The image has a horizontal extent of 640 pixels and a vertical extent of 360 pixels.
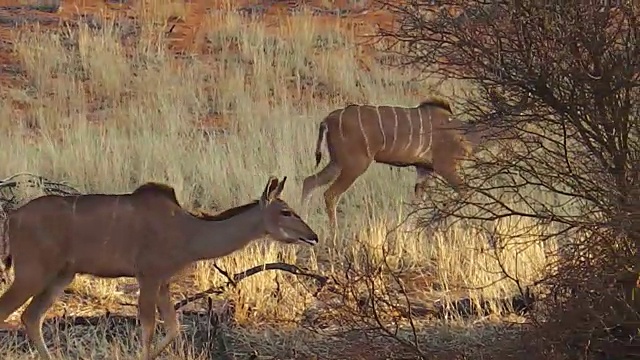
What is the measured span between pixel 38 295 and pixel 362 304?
199cm

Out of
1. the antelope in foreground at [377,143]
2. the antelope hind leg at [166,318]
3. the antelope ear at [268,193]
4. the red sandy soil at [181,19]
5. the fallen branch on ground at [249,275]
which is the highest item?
the red sandy soil at [181,19]

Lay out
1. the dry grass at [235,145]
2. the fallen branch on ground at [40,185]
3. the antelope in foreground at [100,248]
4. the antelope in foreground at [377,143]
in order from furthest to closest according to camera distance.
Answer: the antelope in foreground at [377,143]
the fallen branch on ground at [40,185]
the dry grass at [235,145]
the antelope in foreground at [100,248]

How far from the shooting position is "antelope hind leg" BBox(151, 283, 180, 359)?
7375mm

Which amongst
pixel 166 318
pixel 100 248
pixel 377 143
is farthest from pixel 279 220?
pixel 377 143

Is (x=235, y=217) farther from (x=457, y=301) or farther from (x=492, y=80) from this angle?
(x=492, y=80)

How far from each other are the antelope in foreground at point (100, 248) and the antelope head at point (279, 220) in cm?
39

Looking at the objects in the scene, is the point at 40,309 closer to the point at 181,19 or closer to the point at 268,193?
the point at 268,193

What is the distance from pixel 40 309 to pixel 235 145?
731cm

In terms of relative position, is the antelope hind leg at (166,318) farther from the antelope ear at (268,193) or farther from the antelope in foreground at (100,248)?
Answer: the antelope ear at (268,193)

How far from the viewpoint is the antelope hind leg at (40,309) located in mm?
7523

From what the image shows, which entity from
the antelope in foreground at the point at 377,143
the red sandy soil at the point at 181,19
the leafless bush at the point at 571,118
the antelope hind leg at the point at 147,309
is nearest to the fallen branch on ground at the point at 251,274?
the antelope hind leg at the point at 147,309

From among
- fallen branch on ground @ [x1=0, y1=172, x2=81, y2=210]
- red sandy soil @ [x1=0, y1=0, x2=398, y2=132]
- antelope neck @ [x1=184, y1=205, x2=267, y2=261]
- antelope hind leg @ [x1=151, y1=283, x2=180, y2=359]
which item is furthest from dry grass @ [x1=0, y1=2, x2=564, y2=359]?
fallen branch on ground @ [x1=0, y1=172, x2=81, y2=210]

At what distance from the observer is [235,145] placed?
1482cm

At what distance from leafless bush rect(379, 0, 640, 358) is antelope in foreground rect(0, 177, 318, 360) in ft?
6.04
